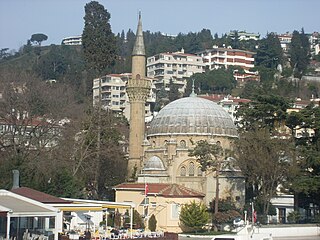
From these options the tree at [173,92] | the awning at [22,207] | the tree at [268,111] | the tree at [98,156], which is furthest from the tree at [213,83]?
the awning at [22,207]

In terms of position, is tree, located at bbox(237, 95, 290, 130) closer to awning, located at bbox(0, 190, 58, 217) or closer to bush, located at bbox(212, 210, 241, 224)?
bush, located at bbox(212, 210, 241, 224)

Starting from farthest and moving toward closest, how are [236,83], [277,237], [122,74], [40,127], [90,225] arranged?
[236,83] → [122,74] → [40,127] → [277,237] → [90,225]

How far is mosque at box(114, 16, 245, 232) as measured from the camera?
159 feet

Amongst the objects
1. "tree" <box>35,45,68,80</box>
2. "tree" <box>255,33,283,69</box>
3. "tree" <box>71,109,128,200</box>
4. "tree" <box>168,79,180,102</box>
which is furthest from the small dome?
"tree" <box>255,33,283,69</box>

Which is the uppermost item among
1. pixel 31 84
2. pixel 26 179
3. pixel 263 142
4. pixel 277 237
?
pixel 31 84

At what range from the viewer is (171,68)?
6033 inches

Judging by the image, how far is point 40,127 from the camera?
179ft

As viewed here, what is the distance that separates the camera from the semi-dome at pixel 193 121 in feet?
186

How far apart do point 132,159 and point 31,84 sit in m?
11.8

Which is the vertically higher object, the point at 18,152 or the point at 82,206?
the point at 18,152

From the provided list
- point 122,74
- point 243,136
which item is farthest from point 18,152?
point 122,74

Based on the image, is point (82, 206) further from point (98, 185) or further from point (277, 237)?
point (98, 185)

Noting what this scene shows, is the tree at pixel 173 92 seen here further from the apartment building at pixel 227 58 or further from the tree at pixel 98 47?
the tree at pixel 98 47

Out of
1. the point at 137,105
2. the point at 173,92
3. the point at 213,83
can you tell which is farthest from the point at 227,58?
the point at 137,105
